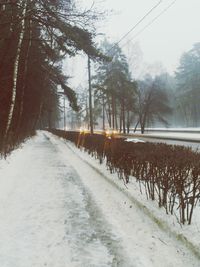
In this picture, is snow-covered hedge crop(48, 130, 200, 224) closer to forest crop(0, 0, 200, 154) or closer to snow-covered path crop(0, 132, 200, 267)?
snow-covered path crop(0, 132, 200, 267)

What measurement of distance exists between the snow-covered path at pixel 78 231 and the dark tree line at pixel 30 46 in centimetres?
514

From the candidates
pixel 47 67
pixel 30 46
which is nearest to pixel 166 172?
pixel 30 46

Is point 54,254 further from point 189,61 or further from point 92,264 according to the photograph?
point 189,61

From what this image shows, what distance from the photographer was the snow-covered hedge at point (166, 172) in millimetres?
5095

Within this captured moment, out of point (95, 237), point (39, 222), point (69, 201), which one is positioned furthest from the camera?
point (69, 201)

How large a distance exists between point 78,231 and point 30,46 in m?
16.8

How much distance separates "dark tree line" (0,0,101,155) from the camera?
437 inches

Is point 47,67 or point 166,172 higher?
point 47,67

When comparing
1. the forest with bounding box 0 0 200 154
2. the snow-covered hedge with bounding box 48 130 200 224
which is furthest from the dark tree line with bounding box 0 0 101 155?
the snow-covered hedge with bounding box 48 130 200 224

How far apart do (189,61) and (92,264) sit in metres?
71.4

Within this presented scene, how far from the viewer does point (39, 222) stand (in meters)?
5.49

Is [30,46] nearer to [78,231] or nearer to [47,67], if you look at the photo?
[47,67]

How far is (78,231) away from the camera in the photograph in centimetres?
502

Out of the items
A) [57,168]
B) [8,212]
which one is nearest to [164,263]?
[8,212]
